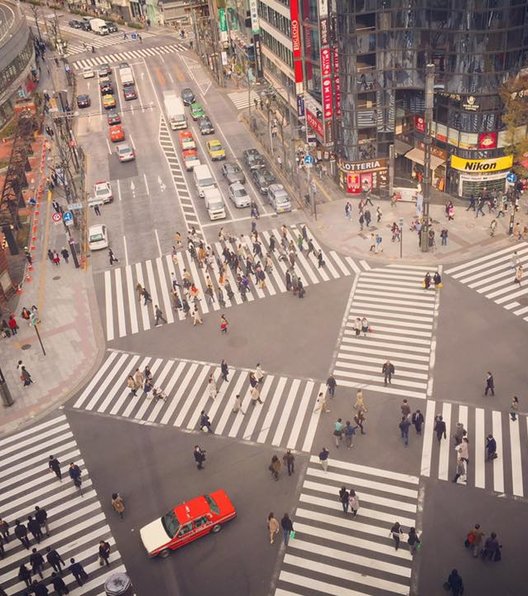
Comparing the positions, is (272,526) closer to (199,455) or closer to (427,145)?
(199,455)

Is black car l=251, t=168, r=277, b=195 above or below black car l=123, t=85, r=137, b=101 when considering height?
below

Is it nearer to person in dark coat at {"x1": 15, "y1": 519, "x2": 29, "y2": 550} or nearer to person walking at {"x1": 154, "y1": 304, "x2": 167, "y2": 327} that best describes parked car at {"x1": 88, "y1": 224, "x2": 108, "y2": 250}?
person walking at {"x1": 154, "y1": 304, "x2": 167, "y2": 327}

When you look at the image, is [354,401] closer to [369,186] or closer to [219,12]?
[369,186]

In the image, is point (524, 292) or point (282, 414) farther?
point (524, 292)

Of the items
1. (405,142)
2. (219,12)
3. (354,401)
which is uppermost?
(219,12)

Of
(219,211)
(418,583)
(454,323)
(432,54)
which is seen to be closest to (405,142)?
(432,54)

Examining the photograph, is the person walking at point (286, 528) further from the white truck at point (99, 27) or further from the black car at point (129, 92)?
the white truck at point (99, 27)

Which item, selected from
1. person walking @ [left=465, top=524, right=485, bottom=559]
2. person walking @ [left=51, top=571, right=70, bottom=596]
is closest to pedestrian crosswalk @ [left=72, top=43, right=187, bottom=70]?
person walking @ [left=51, top=571, right=70, bottom=596]
